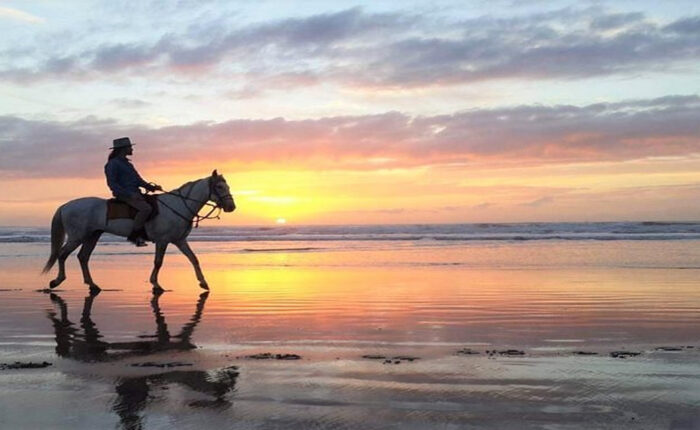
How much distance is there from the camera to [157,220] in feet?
38.5

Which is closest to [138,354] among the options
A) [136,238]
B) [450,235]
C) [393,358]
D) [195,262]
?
[393,358]

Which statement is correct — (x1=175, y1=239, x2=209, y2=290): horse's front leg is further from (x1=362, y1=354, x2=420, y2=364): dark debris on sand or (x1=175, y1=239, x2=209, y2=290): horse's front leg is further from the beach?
(x1=362, y1=354, x2=420, y2=364): dark debris on sand

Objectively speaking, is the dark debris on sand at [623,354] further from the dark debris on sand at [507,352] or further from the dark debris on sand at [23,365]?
the dark debris on sand at [23,365]

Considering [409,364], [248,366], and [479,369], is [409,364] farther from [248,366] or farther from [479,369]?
[248,366]

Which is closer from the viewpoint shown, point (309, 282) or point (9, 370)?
point (9, 370)

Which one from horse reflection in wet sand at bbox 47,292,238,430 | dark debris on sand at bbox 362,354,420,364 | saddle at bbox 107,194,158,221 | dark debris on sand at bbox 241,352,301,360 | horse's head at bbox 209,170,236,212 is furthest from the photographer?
horse's head at bbox 209,170,236,212

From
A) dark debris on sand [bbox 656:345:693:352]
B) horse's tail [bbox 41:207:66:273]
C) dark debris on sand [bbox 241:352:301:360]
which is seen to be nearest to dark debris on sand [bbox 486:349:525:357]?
dark debris on sand [bbox 656:345:693:352]

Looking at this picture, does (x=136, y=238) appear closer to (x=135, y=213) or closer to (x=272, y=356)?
(x=135, y=213)

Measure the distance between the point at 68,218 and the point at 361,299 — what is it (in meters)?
5.60

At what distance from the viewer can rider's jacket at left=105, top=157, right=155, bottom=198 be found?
36.9 ft

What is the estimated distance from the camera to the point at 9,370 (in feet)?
15.9

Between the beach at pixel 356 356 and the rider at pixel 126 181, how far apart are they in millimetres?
1310

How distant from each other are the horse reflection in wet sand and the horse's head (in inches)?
129

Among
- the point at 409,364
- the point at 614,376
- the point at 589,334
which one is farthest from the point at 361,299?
the point at 614,376
